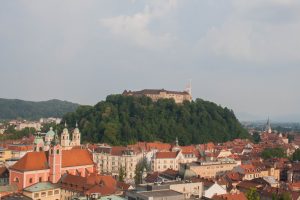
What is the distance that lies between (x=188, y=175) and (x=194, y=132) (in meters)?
53.1

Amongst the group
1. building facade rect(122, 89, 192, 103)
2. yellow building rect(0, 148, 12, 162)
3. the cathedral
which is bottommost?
yellow building rect(0, 148, 12, 162)

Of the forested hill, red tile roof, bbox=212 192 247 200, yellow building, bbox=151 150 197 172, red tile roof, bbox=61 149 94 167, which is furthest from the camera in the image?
the forested hill

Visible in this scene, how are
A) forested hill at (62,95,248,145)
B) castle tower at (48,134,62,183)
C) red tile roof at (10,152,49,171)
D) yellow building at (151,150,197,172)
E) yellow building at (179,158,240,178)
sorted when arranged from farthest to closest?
forested hill at (62,95,248,145) → yellow building at (151,150,197,172) → yellow building at (179,158,240,178) → castle tower at (48,134,62,183) → red tile roof at (10,152,49,171)

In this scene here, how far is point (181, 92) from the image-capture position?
425ft

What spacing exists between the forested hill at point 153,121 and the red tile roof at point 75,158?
3806 centimetres

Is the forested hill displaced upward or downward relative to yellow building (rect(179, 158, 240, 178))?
upward

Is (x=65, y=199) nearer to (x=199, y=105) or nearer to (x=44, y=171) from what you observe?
(x=44, y=171)

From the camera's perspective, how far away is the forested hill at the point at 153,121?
3757 inches

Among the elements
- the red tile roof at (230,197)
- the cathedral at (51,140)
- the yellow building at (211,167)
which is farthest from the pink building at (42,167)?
the yellow building at (211,167)

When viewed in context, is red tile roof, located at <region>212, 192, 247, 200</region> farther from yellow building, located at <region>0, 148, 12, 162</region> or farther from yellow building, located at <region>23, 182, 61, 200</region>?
yellow building, located at <region>0, 148, 12, 162</region>

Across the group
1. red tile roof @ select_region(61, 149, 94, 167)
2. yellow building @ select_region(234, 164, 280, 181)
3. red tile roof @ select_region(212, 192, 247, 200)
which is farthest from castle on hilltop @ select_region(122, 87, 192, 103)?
red tile roof @ select_region(212, 192, 247, 200)

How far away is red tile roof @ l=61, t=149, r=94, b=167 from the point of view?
165 feet

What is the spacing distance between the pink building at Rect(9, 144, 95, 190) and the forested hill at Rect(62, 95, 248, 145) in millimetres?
40849

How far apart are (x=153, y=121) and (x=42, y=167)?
188 feet
